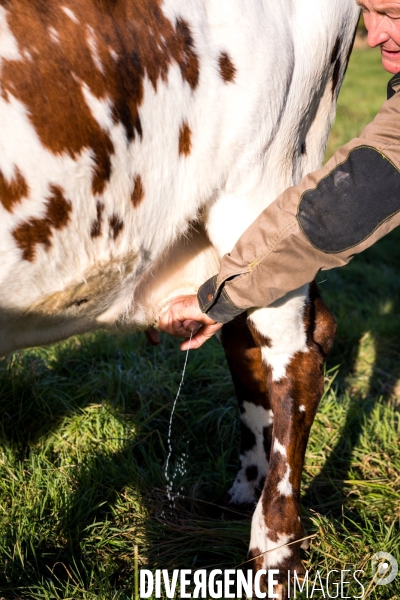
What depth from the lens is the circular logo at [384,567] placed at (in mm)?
2246

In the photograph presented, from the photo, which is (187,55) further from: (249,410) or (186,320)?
(249,410)

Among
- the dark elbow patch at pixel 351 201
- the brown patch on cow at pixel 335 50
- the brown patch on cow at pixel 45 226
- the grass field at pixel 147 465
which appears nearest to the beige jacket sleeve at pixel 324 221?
the dark elbow patch at pixel 351 201

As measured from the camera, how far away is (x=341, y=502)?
2.77 m

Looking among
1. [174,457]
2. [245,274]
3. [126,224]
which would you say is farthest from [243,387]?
[126,224]

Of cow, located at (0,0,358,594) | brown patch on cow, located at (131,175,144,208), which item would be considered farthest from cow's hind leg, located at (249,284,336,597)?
brown patch on cow, located at (131,175,144,208)

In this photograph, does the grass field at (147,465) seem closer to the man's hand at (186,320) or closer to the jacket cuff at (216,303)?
the man's hand at (186,320)

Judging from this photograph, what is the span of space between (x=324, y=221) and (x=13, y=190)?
82 cm

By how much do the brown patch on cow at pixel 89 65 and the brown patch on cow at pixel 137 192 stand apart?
9cm

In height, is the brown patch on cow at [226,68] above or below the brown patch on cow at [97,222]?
above

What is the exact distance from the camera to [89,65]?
1828 millimetres

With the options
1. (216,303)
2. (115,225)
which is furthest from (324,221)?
(115,225)

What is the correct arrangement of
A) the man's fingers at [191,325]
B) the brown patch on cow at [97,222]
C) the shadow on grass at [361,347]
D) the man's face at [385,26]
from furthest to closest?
the shadow on grass at [361,347] → the man's fingers at [191,325] → the man's face at [385,26] → the brown patch on cow at [97,222]

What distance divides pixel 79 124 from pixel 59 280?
40 cm

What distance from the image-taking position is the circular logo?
2.25 m
